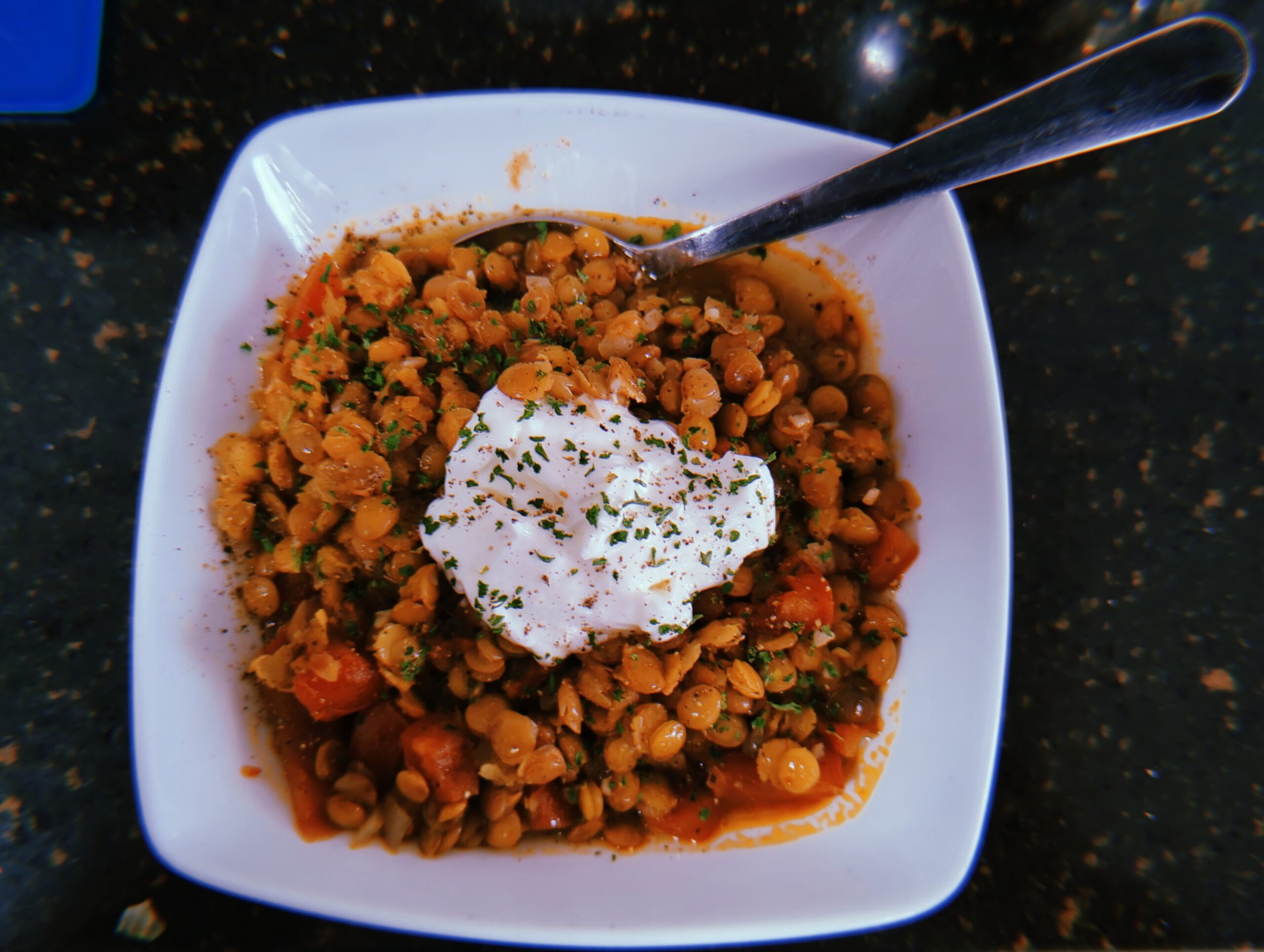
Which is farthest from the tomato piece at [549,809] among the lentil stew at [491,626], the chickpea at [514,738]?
the chickpea at [514,738]

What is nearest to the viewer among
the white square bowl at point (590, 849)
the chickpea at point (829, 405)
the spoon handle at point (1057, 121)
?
the spoon handle at point (1057, 121)

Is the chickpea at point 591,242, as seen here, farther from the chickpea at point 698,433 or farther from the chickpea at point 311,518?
the chickpea at point 311,518

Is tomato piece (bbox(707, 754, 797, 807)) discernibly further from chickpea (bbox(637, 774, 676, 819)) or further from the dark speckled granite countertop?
the dark speckled granite countertop

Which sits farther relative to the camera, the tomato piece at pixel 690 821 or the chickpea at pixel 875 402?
the chickpea at pixel 875 402

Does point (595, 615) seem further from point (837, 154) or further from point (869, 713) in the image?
point (837, 154)

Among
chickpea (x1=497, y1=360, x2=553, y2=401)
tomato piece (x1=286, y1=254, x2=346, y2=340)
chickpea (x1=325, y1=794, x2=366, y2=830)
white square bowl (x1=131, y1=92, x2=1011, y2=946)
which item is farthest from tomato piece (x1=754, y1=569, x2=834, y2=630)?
tomato piece (x1=286, y1=254, x2=346, y2=340)

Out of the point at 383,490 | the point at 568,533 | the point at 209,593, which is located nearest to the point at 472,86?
the point at 383,490
